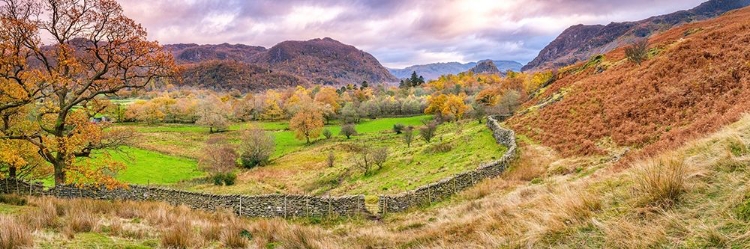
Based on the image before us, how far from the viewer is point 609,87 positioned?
29547 mm

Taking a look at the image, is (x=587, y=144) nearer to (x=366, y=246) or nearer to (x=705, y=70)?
(x=705, y=70)

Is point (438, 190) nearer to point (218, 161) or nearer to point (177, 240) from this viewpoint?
point (177, 240)

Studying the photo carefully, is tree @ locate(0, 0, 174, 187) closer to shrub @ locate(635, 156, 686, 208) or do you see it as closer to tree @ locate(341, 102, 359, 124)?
shrub @ locate(635, 156, 686, 208)

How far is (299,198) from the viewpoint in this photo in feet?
63.7

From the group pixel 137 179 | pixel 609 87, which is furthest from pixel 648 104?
pixel 137 179

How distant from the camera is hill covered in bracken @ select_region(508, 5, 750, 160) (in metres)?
16.2

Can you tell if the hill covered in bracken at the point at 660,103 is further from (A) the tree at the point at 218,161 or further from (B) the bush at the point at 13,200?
(A) the tree at the point at 218,161

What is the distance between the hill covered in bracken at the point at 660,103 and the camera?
16188mm

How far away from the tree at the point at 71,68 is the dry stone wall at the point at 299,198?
2960 mm

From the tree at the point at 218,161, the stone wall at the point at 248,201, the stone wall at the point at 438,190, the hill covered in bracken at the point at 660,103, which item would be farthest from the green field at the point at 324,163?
the hill covered in bracken at the point at 660,103

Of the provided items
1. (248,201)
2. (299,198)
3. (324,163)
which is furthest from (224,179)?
(299,198)

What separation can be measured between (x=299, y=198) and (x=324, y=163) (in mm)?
28589

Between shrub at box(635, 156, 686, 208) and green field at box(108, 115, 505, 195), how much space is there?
16900 mm

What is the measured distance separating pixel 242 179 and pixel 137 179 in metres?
11.7
